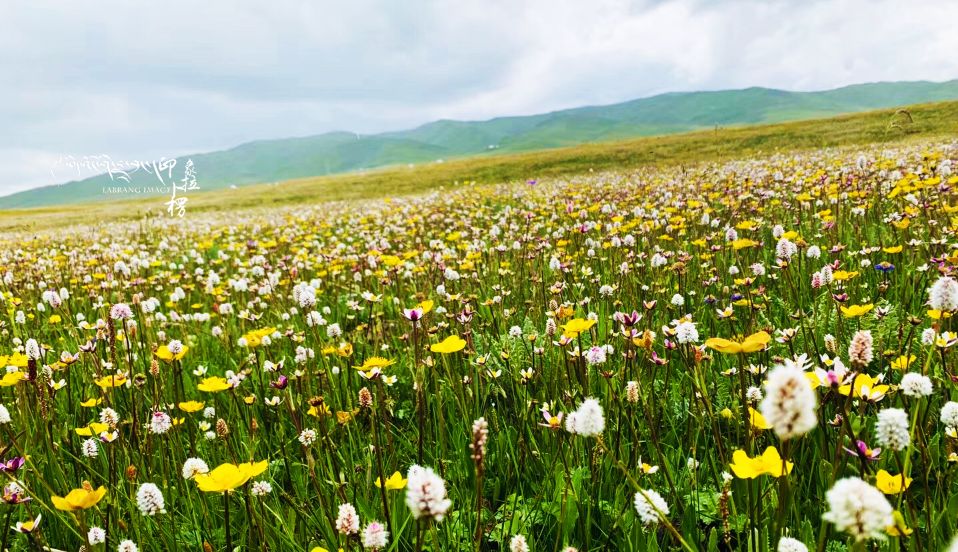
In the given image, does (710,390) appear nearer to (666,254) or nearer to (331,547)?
(331,547)

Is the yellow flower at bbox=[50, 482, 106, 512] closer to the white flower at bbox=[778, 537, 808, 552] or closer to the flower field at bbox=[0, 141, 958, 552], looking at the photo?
the flower field at bbox=[0, 141, 958, 552]

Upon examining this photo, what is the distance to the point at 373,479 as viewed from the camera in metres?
2.57

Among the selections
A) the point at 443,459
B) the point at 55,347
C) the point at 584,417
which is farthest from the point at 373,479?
the point at 55,347

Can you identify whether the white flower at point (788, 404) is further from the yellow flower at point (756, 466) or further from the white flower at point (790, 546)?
the yellow flower at point (756, 466)

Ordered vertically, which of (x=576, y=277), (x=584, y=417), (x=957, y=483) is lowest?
(x=957, y=483)

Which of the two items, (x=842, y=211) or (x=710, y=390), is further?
(x=842, y=211)

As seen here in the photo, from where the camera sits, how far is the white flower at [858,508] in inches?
35.0

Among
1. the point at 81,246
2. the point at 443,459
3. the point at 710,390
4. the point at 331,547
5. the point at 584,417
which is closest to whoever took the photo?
the point at 584,417

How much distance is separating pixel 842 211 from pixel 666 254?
2937mm

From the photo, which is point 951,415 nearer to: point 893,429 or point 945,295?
point 945,295

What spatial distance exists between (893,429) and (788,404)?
594 mm

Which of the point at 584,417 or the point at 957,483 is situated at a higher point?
the point at 584,417

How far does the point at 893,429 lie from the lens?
1.25m

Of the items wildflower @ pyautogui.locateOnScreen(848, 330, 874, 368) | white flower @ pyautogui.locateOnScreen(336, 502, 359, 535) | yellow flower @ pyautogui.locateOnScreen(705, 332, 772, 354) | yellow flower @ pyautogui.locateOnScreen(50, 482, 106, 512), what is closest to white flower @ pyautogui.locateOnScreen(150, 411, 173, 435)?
yellow flower @ pyautogui.locateOnScreen(50, 482, 106, 512)
